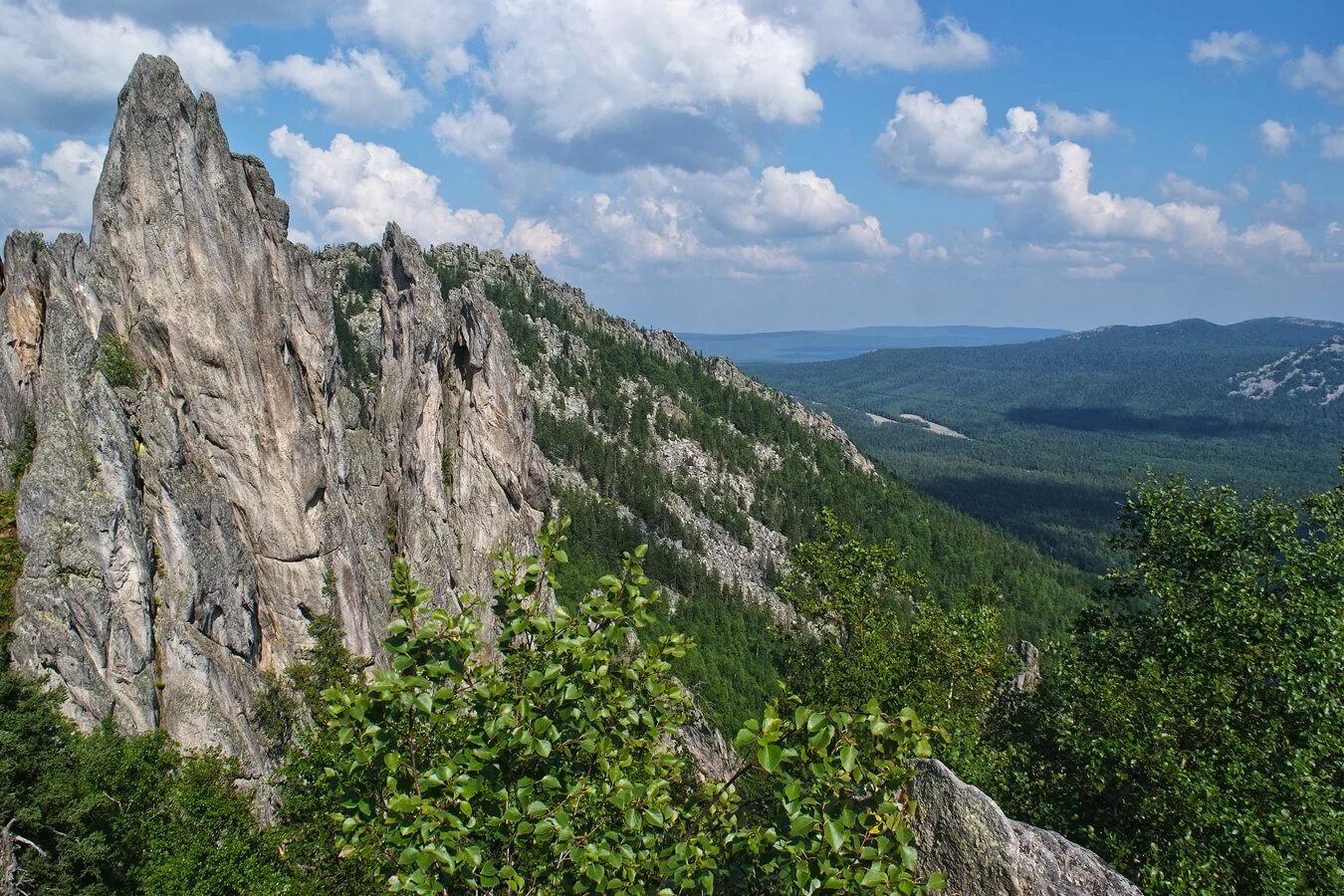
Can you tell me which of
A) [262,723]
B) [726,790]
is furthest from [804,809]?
[262,723]

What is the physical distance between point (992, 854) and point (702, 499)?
508ft

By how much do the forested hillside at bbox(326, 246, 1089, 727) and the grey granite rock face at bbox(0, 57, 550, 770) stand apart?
232 ft

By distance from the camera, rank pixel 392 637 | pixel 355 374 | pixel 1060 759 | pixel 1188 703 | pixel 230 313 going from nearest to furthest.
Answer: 1. pixel 392 637
2. pixel 1188 703
3. pixel 1060 759
4. pixel 230 313
5. pixel 355 374

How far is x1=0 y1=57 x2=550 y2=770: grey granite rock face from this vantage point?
1308 inches

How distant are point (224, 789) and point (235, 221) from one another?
28.7 metres

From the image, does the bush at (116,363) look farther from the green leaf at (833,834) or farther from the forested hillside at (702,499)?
the forested hillside at (702,499)

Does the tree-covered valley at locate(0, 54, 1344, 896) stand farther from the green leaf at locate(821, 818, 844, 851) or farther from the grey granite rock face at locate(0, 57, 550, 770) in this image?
the grey granite rock face at locate(0, 57, 550, 770)

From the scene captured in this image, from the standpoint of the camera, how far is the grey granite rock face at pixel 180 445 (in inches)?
1308

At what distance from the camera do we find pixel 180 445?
127ft

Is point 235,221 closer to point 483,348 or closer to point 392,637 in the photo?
point 483,348

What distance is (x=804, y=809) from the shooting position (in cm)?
695

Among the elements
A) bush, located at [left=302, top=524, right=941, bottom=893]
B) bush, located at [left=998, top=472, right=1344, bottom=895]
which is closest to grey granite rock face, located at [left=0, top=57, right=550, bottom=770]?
bush, located at [left=998, top=472, right=1344, bottom=895]

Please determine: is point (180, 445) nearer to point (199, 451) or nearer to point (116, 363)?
point (199, 451)

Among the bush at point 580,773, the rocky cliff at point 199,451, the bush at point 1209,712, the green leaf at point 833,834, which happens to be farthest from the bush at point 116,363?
the green leaf at point 833,834
